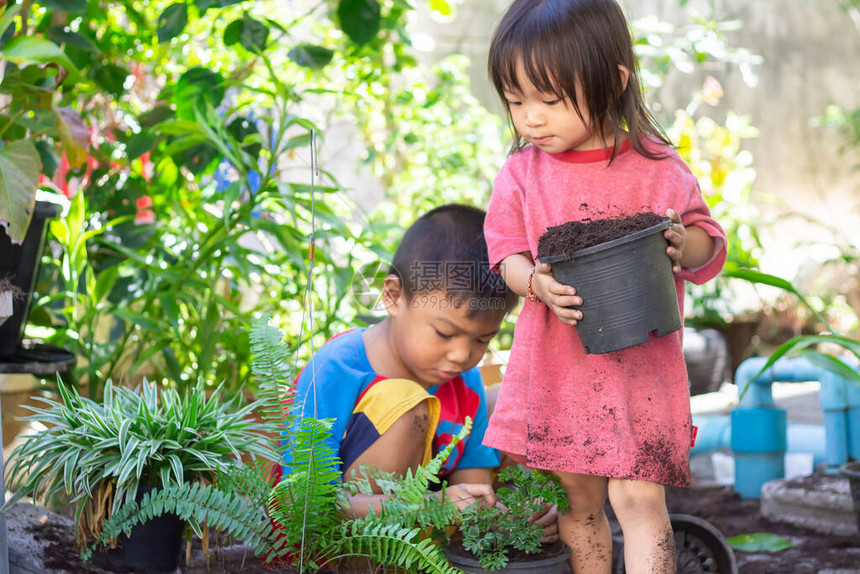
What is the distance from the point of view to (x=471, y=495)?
1.75 m

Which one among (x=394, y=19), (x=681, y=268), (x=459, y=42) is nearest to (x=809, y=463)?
(x=681, y=268)

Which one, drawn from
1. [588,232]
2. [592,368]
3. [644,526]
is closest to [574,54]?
[588,232]

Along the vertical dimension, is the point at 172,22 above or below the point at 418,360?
above

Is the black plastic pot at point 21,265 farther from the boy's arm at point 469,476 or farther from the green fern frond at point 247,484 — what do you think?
the boy's arm at point 469,476

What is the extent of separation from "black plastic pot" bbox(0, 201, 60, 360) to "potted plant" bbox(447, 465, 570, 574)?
3.77ft

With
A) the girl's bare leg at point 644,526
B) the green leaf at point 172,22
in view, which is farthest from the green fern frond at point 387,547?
the green leaf at point 172,22

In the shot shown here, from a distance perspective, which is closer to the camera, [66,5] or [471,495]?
[471,495]

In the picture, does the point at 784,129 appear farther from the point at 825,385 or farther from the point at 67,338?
the point at 67,338

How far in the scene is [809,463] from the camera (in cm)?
312

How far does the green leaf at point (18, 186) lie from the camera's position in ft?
5.54

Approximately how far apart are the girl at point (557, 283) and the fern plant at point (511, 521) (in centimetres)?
5

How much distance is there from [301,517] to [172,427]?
0.31m

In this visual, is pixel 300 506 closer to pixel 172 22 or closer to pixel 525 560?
pixel 525 560

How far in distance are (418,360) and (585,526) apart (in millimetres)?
521
